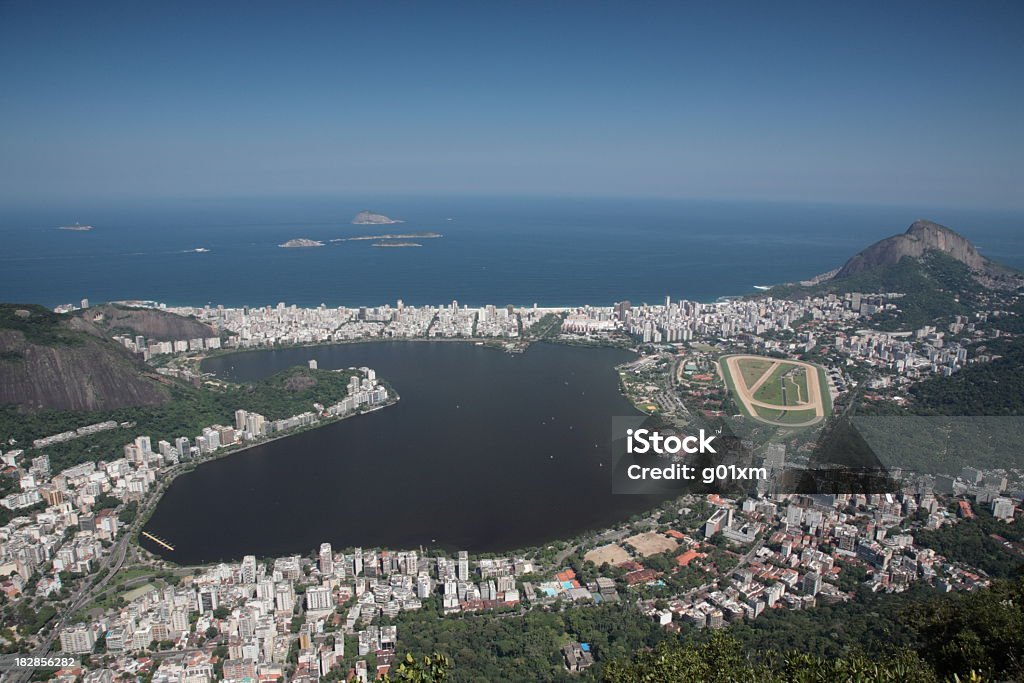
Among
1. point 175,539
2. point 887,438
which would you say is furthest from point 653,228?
point 175,539

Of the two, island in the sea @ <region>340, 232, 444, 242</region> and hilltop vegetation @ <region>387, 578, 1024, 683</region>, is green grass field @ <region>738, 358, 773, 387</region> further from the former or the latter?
island in the sea @ <region>340, 232, 444, 242</region>

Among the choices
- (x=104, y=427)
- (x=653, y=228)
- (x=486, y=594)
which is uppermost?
(x=653, y=228)

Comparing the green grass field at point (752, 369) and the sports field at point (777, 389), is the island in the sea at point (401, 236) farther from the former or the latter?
the green grass field at point (752, 369)

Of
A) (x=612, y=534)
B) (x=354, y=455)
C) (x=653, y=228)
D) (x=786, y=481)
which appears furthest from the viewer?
(x=653, y=228)

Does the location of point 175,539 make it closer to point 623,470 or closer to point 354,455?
point 354,455

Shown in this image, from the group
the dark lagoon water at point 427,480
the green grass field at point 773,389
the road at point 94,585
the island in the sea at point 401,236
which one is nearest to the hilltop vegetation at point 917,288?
the green grass field at point 773,389

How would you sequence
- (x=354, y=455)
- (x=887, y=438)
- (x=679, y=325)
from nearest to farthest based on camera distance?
(x=887, y=438) < (x=354, y=455) < (x=679, y=325)
